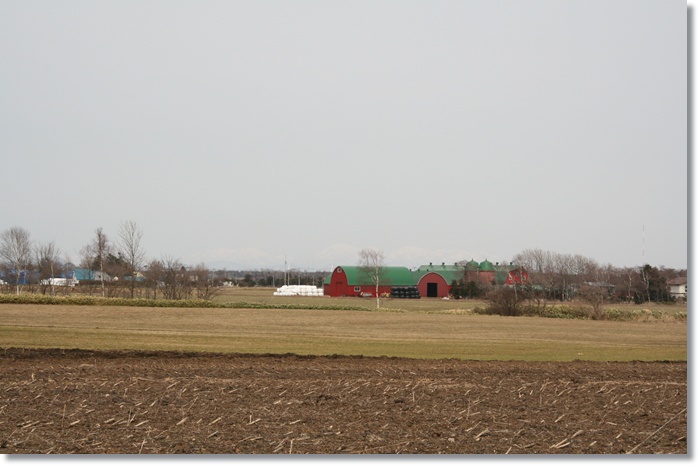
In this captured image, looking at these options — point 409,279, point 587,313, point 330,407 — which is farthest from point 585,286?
point 330,407

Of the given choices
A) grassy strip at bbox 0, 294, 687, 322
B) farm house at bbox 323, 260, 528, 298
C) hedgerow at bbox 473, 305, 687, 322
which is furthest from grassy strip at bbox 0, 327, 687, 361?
farm house at bbox 323, 260, 528, 298

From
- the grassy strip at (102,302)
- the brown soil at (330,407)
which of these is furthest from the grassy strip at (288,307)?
the brown soil at (330,407)

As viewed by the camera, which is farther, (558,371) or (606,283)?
(606,283)

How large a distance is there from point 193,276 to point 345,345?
4800cm

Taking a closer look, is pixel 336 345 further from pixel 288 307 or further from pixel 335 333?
pixel 288 307

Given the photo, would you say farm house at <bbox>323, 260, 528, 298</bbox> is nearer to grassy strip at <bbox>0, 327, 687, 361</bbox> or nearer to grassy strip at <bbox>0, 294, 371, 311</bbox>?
grassy strip at <bbox>0, 294, 371, 311</bbox>

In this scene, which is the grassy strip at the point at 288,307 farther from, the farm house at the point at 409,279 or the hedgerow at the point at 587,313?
the farm house at the point at 409,279

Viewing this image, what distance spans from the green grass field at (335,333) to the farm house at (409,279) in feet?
163

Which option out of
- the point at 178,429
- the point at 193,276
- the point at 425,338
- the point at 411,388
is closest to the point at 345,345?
the point at 425,338

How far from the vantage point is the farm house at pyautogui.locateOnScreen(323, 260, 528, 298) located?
11050 cm

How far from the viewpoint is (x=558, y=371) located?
82.6 feet

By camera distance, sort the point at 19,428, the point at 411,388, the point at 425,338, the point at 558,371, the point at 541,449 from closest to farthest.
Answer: the point at 541,449, the point at 19,428, the point at 411,388, the point at 558,371, the point at 425,338

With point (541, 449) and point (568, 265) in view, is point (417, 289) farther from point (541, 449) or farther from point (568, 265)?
point (541, 449)

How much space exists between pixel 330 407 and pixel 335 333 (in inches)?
1004
